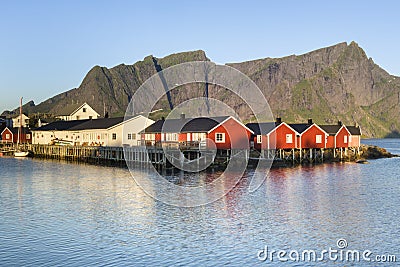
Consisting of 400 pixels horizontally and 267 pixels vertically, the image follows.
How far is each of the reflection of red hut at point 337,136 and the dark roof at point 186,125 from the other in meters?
19.8

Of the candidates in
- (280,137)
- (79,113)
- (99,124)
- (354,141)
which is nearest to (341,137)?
(354,141)

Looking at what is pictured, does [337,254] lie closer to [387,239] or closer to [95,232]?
[387,239]

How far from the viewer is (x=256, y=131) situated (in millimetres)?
71500

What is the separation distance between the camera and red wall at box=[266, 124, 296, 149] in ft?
232

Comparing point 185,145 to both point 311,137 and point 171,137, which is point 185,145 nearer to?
point 171,137

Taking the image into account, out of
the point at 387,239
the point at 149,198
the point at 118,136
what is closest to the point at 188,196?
the point at 149,198

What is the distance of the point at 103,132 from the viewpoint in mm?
80062

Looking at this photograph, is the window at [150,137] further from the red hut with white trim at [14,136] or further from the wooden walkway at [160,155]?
→ the red hut with white trim at [14,136]

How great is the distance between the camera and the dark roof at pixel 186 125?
217 ft

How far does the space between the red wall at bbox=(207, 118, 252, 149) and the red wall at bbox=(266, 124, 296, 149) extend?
3.73 meters

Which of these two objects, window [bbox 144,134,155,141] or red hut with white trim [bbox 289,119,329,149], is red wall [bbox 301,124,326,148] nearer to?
red hut with white trim [bbox 289,119,329,149]

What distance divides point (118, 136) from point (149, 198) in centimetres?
4136

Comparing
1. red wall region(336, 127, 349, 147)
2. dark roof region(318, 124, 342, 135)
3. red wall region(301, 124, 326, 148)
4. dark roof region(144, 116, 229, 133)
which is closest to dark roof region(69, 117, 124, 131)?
dark roof region(144, 116, 229, 133)

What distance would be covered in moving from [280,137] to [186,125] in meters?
13.0
